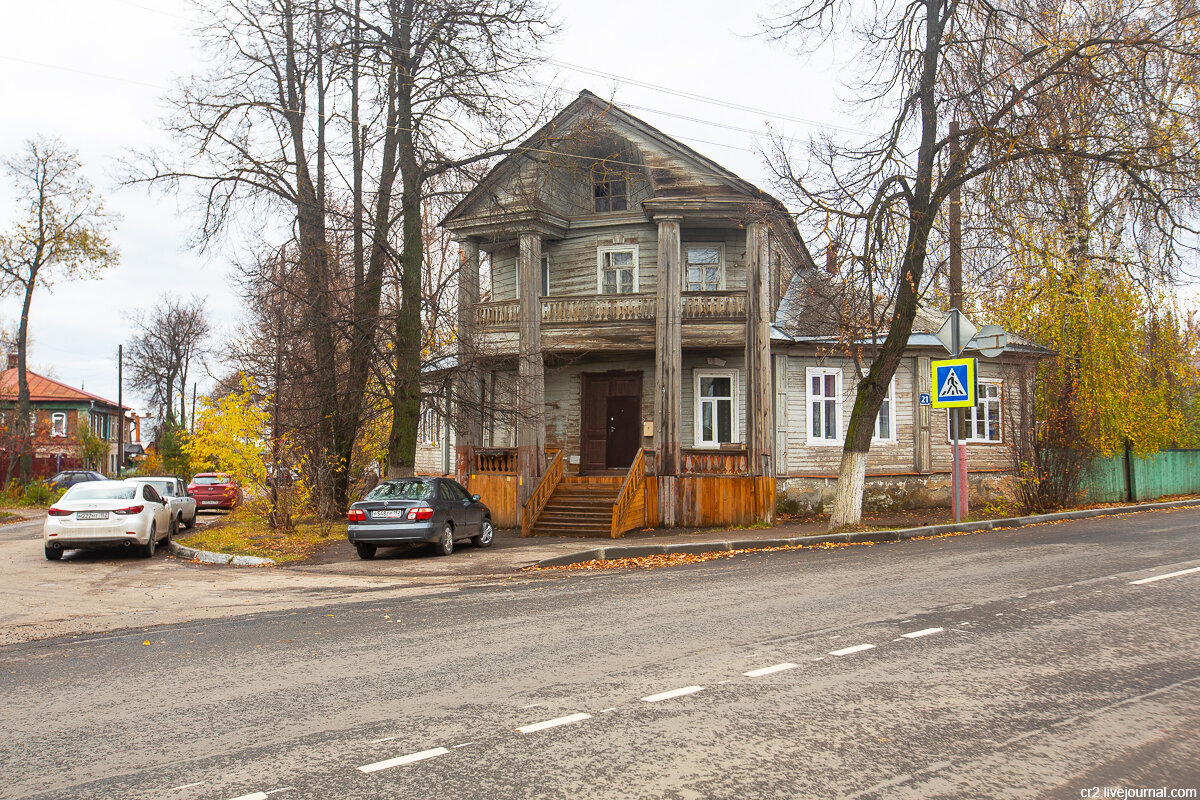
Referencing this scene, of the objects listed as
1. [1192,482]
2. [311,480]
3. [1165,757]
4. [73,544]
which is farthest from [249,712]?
[1192,482]

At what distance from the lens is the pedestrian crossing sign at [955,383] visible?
1655 cm

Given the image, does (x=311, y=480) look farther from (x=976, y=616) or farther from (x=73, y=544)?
(x=976, y=616)

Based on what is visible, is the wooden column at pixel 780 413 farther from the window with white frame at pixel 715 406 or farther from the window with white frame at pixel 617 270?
the window with white frame at pixel 617 270

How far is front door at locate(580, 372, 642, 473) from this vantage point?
2339cm

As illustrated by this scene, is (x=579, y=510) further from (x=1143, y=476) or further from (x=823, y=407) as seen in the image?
(x=1143, y=476)

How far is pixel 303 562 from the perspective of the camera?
15.4 metres

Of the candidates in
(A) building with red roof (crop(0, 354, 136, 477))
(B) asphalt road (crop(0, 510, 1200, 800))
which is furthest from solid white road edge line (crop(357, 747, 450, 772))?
(A) building with red roof (crop(0, 354, 136, 477))

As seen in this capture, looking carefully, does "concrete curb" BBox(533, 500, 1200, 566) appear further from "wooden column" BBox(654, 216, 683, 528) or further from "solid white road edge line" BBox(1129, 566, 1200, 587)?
"solid white road edge line" BBox(1129, 566, 1200, 587)

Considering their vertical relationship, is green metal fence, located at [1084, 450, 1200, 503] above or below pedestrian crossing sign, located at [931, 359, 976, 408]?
below

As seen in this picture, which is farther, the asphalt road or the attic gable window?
the attic gable window

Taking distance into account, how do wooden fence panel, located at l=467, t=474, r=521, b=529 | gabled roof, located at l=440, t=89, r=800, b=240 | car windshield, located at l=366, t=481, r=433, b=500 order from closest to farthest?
car windshield, located at l=366, t=481, r=433, b=500 → gabled roof, located at l=440, t=89, r=800, b=240 → wooden fence panel, located at l=467, t=474, r=521, b=529

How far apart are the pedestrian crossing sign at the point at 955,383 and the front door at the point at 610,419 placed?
27.9 feet

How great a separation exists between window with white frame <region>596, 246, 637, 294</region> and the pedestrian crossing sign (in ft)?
28.5
